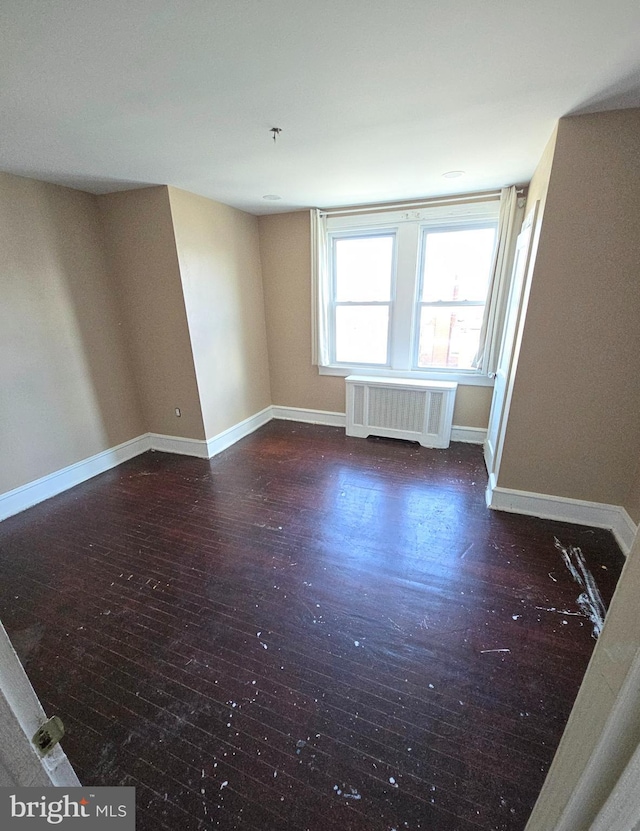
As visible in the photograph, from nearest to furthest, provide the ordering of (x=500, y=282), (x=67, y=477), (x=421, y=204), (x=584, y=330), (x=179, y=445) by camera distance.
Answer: (x=584, y=330), (x=67, y=477), (x=500, y=282), (x=421, y=204), (x=179, y=445)

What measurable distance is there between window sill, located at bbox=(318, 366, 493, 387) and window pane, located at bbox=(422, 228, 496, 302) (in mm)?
773

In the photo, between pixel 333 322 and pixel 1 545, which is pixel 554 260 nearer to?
pixel 333 322

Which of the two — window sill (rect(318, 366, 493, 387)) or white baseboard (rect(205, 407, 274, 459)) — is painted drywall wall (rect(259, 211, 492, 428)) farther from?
white baseboard (rect(205, 407, 274, 459))

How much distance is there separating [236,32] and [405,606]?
2.56 m

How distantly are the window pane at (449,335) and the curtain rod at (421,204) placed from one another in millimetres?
959

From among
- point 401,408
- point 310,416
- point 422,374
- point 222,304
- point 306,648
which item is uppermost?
point 222,304

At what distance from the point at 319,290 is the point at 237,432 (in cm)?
189

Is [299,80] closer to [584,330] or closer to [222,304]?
[584,330]

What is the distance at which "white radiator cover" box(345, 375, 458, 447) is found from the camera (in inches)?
137

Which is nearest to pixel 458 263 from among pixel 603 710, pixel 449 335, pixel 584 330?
pixel 449 335

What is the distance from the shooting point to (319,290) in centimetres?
378

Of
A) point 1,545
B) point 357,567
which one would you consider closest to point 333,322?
point 357,567

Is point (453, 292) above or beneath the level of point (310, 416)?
above

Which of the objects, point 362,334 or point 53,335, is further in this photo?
point 362,334
